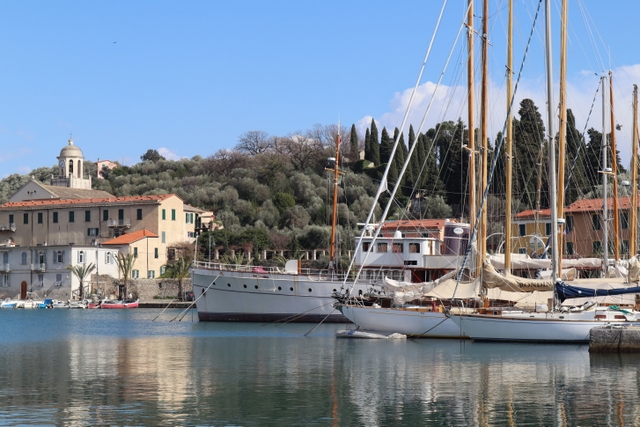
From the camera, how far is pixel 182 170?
128750 millimetres

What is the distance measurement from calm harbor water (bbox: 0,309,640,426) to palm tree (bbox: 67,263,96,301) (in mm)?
42197

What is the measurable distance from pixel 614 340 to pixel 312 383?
11103mm

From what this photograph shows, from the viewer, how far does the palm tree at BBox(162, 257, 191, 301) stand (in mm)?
83625

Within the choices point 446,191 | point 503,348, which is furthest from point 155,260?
point 503,348

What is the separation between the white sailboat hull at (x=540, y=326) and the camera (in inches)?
1330

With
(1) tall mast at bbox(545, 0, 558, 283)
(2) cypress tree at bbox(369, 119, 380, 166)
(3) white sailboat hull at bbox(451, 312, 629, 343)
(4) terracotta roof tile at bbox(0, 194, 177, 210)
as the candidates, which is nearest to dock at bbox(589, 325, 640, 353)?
(3) white sailboat hull at bbox(451, 312, 629, 343)

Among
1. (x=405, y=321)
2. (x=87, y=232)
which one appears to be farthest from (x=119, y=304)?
(x=405, y=321)

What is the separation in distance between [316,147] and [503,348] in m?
87.8

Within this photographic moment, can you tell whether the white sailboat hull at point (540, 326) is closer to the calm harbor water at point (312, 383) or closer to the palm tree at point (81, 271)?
the calm harbor water at point (312, 383)

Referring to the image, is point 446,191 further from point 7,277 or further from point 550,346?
point 550,346

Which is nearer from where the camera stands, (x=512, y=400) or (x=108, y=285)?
(x=512, y=400)

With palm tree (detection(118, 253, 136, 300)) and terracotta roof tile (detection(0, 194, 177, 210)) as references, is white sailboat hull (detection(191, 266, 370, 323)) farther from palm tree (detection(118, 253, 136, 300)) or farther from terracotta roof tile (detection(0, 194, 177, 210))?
terracotta roof tile (detection(0, 194, 177, 210))

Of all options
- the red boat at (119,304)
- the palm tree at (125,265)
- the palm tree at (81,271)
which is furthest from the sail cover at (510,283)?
the palm tree at (81,271)

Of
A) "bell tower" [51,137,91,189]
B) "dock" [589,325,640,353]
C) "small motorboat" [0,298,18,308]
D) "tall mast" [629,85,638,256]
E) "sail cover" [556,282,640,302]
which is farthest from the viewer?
"bell tower" [51,137,91,189]
